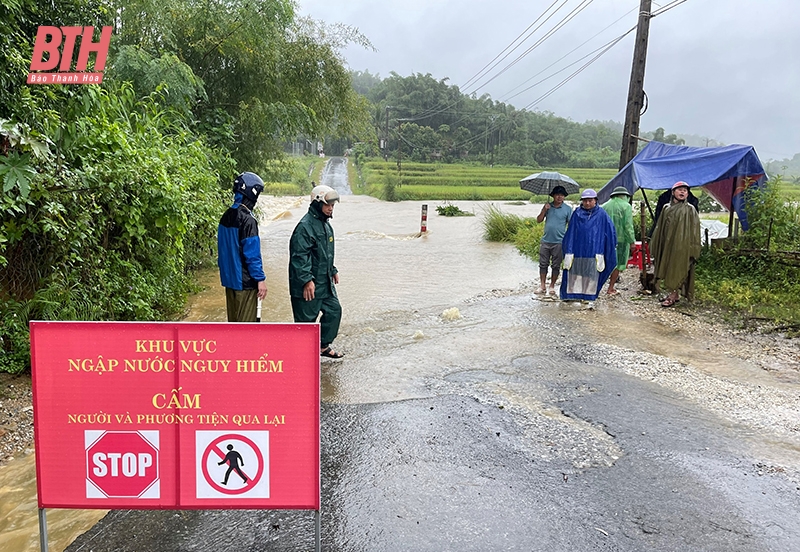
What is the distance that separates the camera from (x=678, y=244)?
26.5 ft

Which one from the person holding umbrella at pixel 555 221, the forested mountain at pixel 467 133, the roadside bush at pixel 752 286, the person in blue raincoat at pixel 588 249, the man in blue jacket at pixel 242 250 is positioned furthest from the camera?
the forested mountain at pixel 467 133

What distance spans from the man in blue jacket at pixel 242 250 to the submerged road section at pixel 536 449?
3.46 ft

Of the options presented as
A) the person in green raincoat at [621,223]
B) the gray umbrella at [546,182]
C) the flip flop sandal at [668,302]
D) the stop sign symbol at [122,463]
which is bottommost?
the flip flop sandal at [668,302]

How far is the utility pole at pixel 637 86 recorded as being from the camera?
11.7 meters

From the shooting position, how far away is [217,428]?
2.65m

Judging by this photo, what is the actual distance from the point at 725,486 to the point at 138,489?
3.24m

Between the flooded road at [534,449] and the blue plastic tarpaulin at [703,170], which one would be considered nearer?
the flooded road at [534,449]

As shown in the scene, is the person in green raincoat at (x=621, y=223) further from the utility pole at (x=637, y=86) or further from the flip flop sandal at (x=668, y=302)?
the utility pole at (x=637, y=86)

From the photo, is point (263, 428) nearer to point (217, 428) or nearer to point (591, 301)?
point (217, 428)

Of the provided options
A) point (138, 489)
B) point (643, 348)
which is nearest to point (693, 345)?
point (643, 348)

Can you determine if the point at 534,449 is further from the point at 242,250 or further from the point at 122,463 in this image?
the point at 242,250

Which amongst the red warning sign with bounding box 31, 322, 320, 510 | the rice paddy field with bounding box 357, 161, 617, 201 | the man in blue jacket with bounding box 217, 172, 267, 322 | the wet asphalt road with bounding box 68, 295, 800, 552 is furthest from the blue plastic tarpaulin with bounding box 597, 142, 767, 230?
the rice paddy field with bounding box 357, 161, 617, 201

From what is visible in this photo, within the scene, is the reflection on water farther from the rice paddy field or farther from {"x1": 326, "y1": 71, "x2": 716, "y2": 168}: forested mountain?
{"x1": 326, "y1": 71, "x2": 716, "y2": 168}: forested mountain

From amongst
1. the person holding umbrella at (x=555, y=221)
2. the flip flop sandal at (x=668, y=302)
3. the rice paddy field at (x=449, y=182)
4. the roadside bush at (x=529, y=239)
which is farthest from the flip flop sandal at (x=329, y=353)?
the rice paddy field at (x=449, y=182)
